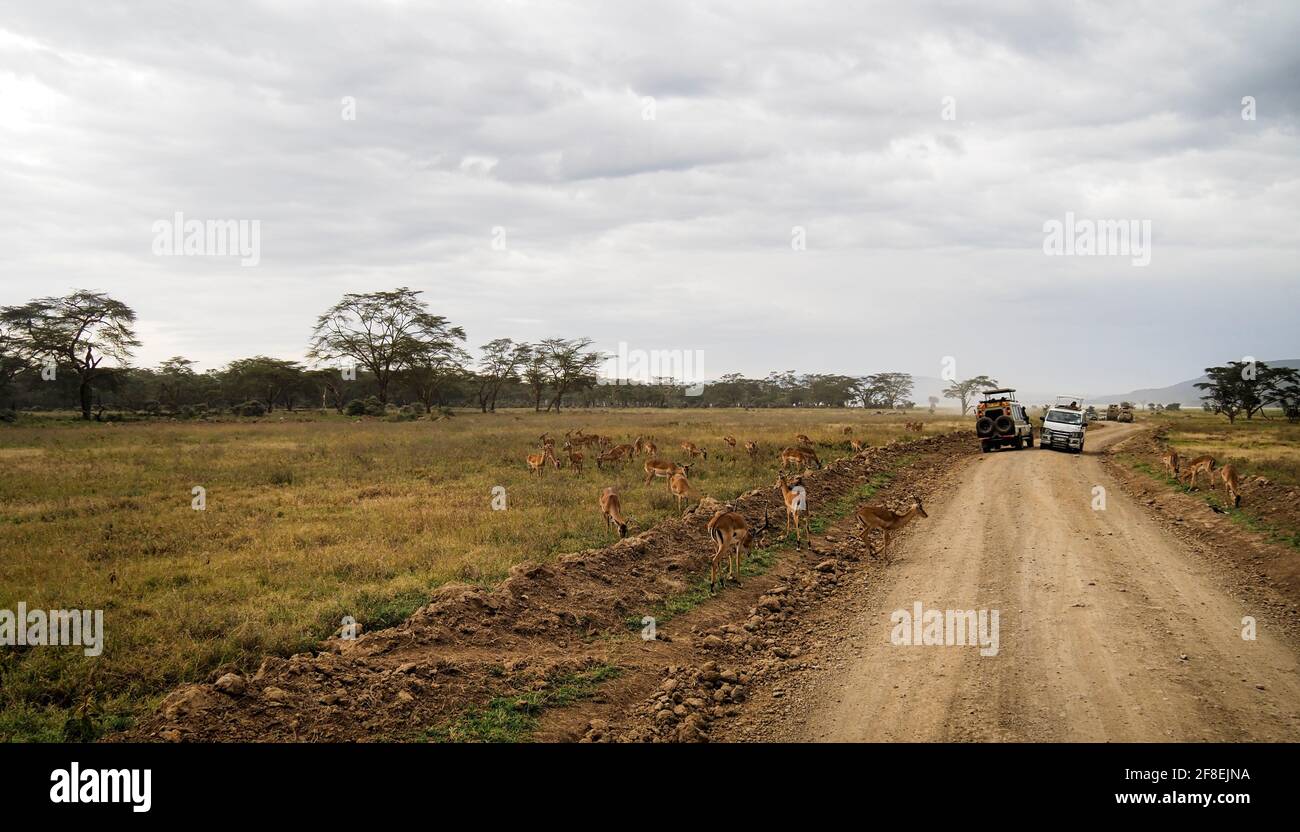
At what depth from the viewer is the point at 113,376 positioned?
5781 cm

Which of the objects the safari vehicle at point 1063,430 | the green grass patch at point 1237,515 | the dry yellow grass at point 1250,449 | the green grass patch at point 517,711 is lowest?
the green grass patch at point 517,711

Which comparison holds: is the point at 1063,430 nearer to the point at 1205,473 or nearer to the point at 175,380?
the point at 1205,473

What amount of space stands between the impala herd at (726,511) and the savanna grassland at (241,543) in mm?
506

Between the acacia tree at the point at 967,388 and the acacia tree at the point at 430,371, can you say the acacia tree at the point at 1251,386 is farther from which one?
the acacia tree at the point at 430,371

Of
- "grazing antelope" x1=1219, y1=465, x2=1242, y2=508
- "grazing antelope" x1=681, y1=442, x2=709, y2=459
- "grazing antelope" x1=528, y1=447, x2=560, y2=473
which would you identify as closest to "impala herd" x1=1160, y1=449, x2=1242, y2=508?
"grazing antelope" x1=1219, y1=465, x2=1242, y2=508

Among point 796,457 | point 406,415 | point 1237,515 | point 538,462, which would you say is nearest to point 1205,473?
point 1237,515

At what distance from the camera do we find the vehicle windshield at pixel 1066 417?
2798 cm

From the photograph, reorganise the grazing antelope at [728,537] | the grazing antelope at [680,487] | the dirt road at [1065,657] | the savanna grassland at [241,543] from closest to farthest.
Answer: the dirt road at [1065,657]
the savanna grassland at [241,543]
the grazing antelope at [728,537]
the grazing antelope at [680,487]

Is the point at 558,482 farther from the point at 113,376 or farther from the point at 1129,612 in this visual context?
the point at 113,376

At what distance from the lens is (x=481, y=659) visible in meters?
7.03

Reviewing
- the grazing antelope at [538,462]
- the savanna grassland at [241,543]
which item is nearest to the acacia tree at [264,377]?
the savanna grassland at [241,543]

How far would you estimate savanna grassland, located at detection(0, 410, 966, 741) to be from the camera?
6914 mm

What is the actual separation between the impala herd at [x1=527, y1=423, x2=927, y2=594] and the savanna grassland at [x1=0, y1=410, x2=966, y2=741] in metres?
0.51
